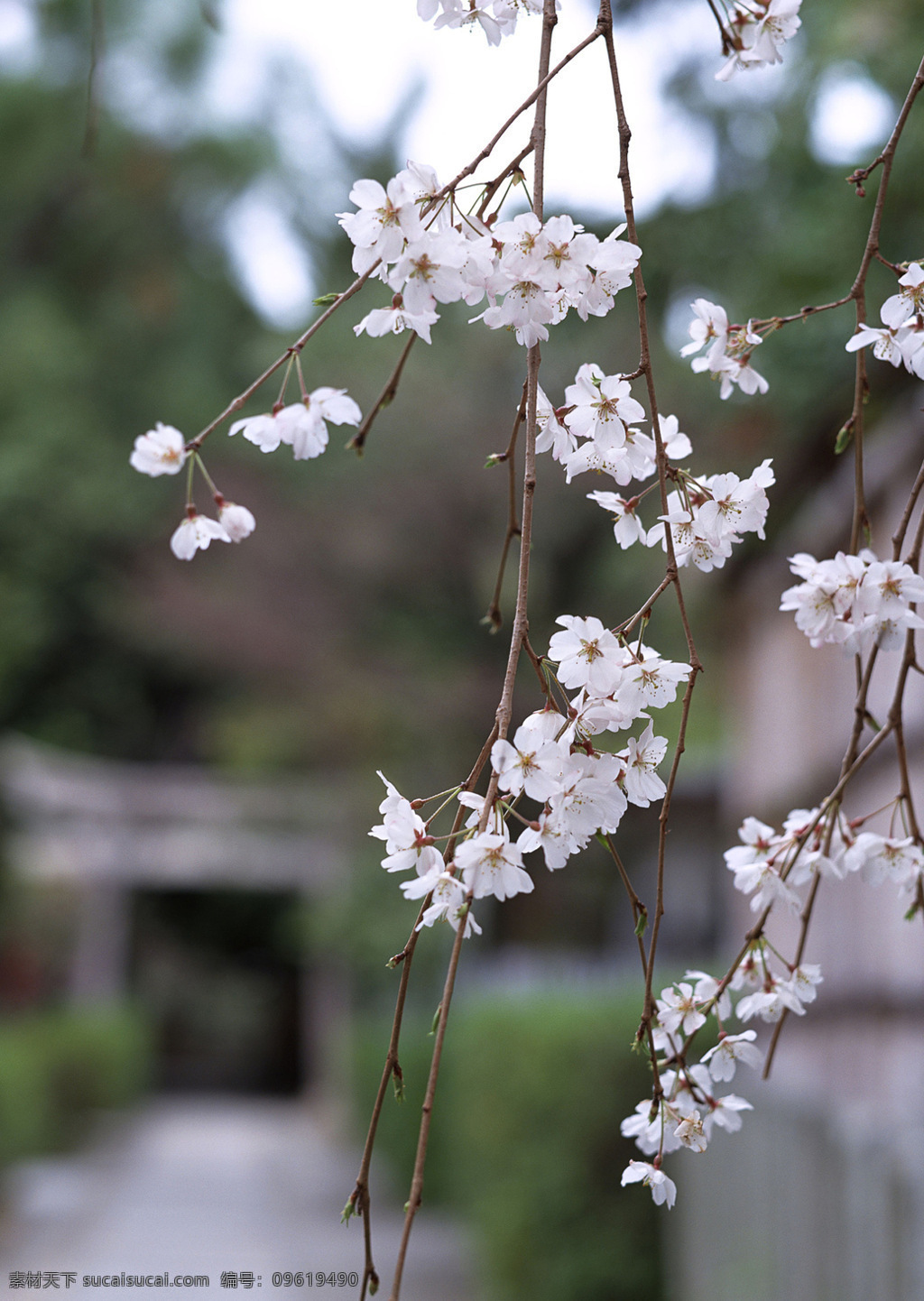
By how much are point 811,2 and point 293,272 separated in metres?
8.55

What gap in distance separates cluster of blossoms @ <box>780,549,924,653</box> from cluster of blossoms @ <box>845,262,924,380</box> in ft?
0.36

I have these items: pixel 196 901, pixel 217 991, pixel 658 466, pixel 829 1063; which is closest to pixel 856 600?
pixel 658 466

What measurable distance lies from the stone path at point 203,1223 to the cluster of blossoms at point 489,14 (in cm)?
251

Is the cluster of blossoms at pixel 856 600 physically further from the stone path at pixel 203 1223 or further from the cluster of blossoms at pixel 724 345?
the stone path at pixel 203 1223

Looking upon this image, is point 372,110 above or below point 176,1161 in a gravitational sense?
above

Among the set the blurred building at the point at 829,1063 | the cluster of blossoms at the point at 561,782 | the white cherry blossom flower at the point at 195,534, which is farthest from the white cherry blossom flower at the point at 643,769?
the blurred building at the point at 829,1063

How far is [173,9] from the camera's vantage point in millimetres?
11383

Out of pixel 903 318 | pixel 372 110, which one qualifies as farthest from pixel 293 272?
pixel 903 318

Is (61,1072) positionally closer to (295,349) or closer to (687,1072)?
(687,1072)

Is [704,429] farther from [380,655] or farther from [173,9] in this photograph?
[173,9]

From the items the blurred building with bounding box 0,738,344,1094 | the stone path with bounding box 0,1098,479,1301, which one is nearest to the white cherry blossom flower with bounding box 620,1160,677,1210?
the stone path with bounding box 0,1098,479,1301

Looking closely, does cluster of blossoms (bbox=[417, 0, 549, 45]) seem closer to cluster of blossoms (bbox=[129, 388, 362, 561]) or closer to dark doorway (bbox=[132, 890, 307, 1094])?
cluster of blossoms (bbox=[129, 388, 362, 561])

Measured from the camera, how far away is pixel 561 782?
52 cm

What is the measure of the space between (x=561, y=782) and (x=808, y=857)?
0.61 feet
